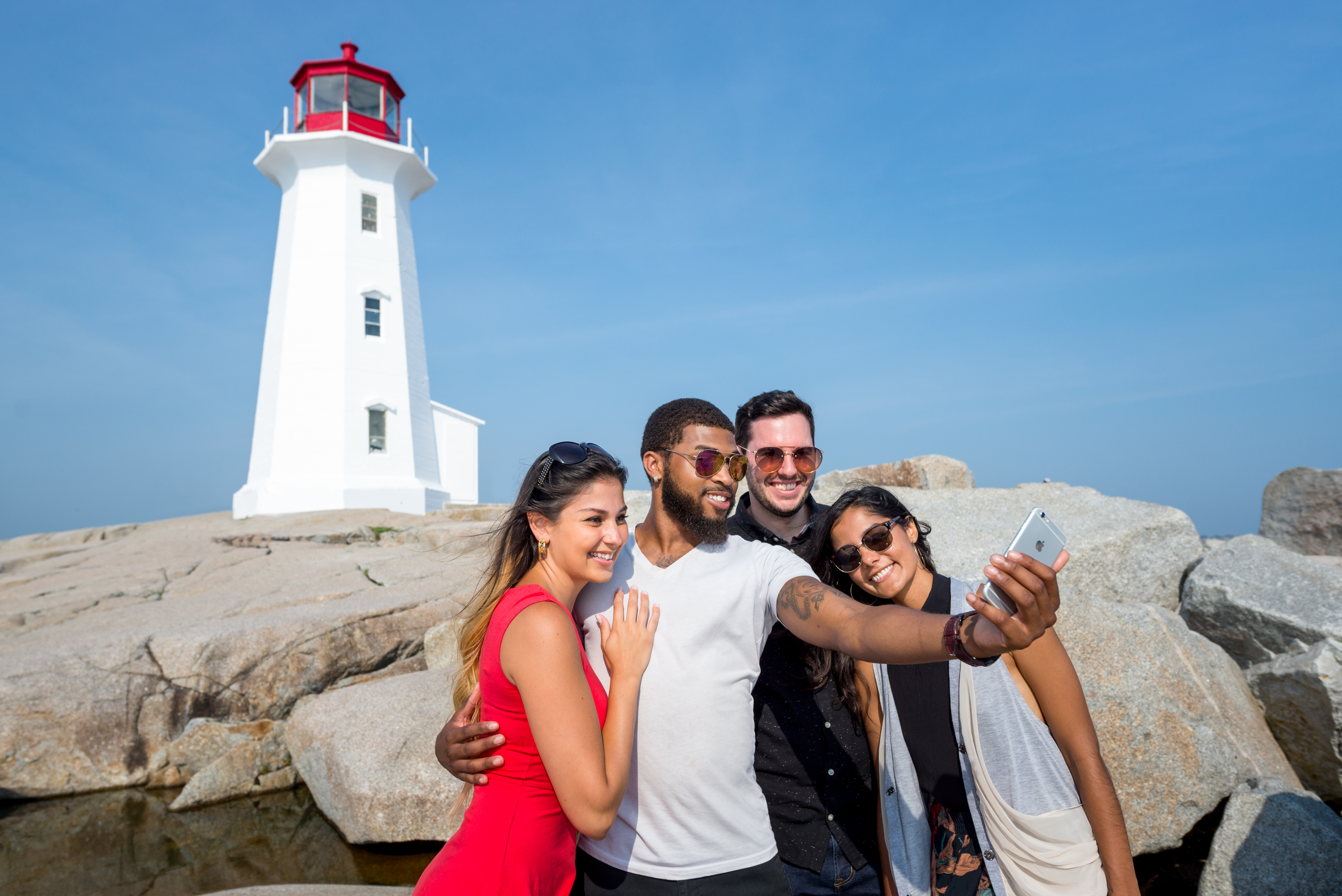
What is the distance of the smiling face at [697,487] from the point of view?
8.70 feet

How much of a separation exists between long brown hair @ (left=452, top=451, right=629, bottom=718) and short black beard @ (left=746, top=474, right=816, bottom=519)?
3.74 ft

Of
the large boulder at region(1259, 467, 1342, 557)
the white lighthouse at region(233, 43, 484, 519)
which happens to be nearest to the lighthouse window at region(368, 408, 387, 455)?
the white lighthouse at region(233, 43, 484, 519)

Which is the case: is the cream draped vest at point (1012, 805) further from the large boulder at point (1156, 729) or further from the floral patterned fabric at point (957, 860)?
the large boulder at point (1156, 729)

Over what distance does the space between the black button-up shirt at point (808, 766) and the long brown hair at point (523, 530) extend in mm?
1019

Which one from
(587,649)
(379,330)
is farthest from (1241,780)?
(379,330)

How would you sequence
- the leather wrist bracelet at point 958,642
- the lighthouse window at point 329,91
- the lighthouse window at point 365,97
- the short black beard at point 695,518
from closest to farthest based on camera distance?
the leather wrist bracelet at point 958,642
the short black beard at point 695,518
the lighthouse window at point 329,91
the lighthouse window at point 365,97

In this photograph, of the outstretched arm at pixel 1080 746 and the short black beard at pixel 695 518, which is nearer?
the outstretched arm at pixel 1080 746

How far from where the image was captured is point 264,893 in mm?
4219

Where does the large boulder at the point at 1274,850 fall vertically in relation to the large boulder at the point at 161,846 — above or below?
above

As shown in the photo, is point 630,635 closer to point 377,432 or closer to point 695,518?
point 695,518

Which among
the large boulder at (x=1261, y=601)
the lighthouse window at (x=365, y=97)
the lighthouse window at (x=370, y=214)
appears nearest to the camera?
the large boulder at (x=1261, y=601)

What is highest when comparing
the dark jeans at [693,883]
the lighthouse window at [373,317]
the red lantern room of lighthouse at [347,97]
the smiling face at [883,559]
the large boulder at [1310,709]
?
the red lantern room of lighthouse at [347,97]

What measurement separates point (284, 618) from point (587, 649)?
643cm

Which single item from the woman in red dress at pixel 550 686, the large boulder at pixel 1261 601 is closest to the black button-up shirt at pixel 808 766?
the woman in red dress at pixel 550 686
